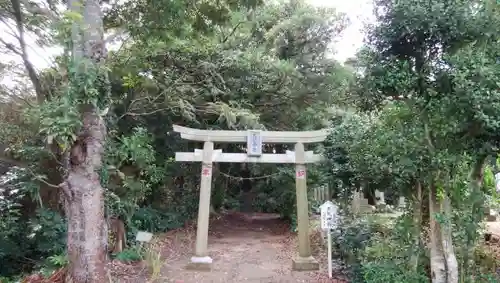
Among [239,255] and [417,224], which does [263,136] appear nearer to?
[239,255]

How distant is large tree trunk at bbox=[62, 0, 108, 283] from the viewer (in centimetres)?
514

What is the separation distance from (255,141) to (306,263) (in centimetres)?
266

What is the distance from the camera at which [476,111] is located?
4.03 m

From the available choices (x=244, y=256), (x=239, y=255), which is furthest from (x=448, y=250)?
(x=239, y=255)

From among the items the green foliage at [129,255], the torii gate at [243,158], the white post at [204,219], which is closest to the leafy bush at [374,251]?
the torii gate at [243,158]

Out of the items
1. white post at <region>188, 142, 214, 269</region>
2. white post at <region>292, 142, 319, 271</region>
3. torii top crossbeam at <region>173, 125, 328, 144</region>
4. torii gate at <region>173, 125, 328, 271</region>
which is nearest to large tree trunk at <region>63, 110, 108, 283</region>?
white post at <region>188, 142, 214, 269</region>

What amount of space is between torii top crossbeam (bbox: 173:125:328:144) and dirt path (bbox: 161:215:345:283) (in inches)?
99.8

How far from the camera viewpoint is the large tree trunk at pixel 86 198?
5.14 m

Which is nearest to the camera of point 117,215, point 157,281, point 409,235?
point 409,235

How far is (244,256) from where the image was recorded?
29.9 ft

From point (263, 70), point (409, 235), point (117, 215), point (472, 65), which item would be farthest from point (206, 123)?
point (472, 65)

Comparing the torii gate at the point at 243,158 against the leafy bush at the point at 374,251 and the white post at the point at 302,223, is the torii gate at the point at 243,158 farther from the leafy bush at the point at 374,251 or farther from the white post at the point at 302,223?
the leafy bush at the point at 374,251

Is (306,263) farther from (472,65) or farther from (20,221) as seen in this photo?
(20,221)

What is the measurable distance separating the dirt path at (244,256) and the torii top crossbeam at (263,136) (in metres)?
2.53
